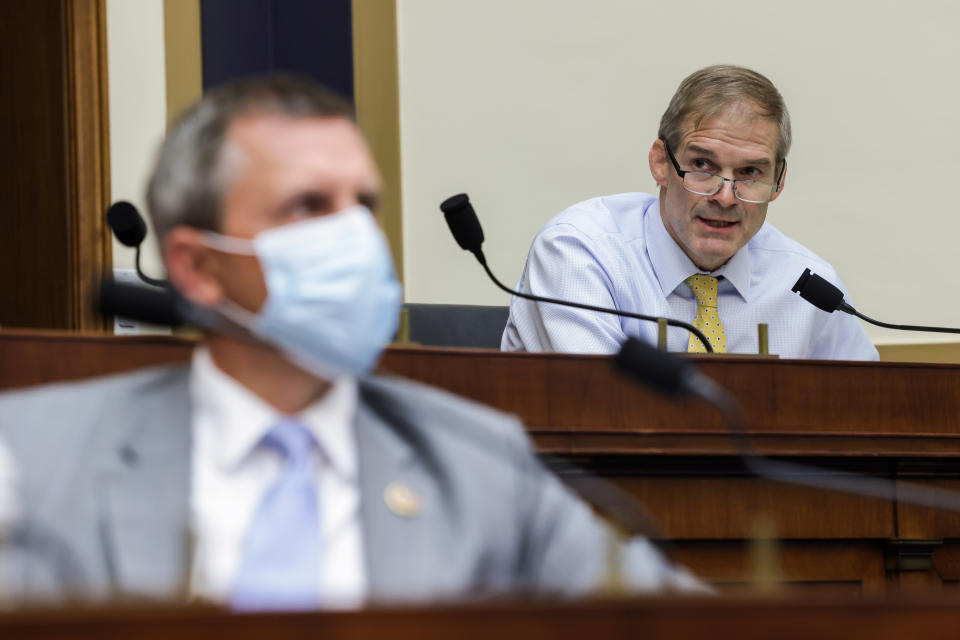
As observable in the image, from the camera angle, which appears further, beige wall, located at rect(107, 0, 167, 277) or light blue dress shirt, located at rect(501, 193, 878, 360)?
beige wall, located at rect(107, 0, 167, 277)

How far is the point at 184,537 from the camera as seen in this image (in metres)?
1.40

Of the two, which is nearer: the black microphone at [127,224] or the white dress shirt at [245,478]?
the white dress shirt at [245,478]

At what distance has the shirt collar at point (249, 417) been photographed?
1.48 metres

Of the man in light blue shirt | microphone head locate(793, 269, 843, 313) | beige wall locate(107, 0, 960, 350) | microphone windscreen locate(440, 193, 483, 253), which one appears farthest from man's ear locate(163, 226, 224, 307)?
beige wall locate(107, 0, 960, 350)

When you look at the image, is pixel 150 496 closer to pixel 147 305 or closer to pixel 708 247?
pixel 147 305

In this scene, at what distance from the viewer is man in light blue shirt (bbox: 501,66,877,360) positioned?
341 centimetres

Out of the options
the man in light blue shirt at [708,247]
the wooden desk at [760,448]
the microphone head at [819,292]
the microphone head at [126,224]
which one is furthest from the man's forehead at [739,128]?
the microphone head at [126,224]

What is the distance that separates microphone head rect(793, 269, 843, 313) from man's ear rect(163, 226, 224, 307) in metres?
1.66

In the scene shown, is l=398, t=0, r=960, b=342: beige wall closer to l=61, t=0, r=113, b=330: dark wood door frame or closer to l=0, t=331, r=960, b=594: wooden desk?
l=61, t=0, r=113, b=330: dark wood door frame

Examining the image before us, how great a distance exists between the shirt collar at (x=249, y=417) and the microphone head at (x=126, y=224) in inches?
46.0

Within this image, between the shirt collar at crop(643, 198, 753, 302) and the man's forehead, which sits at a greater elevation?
the man's forehead

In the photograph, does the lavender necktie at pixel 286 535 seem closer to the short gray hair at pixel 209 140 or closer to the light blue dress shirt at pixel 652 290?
the short gray hair at pixel 209 140

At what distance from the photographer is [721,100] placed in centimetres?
347

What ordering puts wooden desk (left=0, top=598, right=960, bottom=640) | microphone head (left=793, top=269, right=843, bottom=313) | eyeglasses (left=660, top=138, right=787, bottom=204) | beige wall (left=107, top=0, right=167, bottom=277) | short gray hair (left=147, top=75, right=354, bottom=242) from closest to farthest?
wooden desk (left=0, top=598, right=960, bottom=640)
short gray hair (left=147, top=75, right=354, bottom=242)
microphone head (left=793, top=269, right=843, bottom=313)
eyeglasses (left=660, top=138, right=787, bottom=204)
beige wall (left=107, top=0, right=167, bottom=277)
